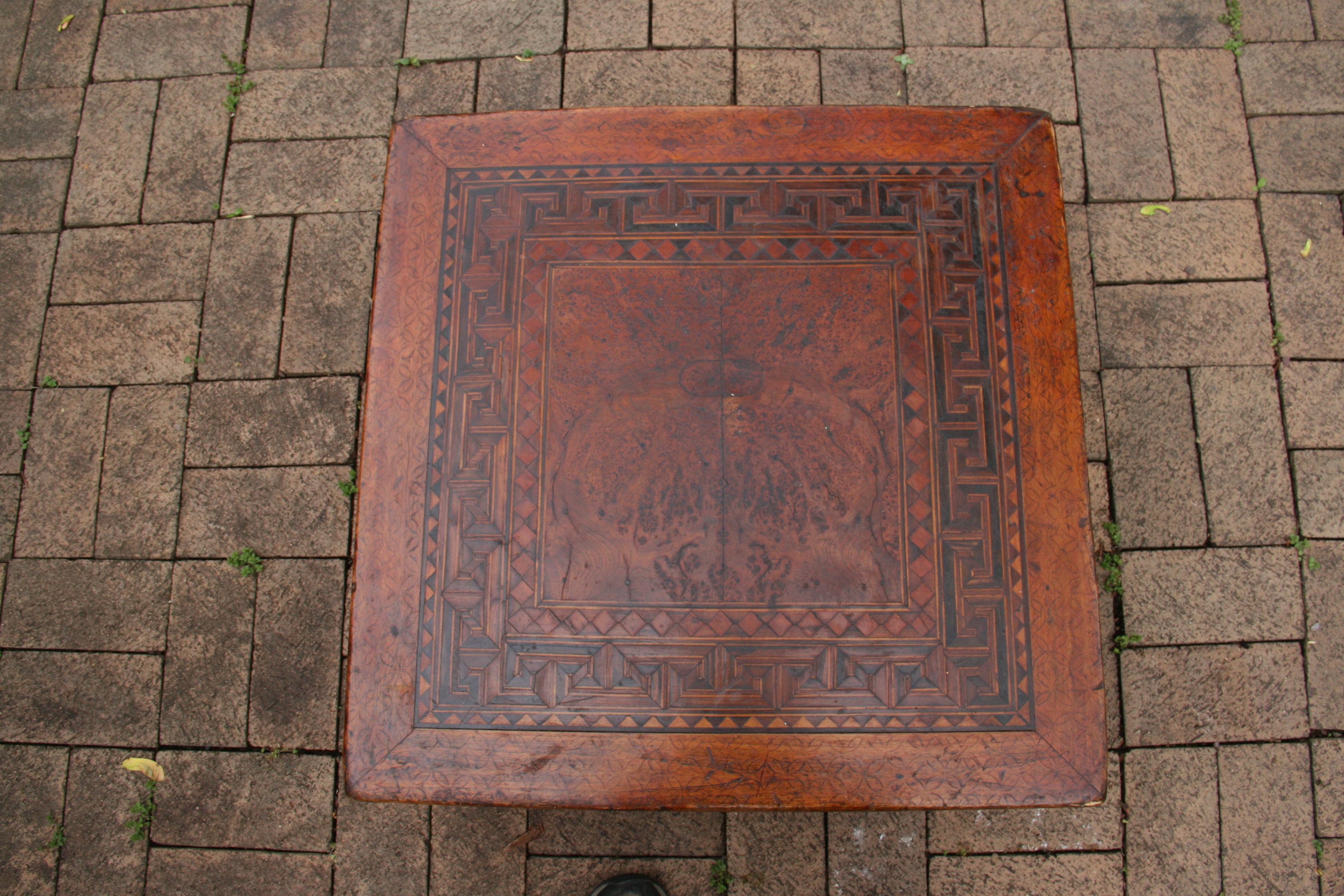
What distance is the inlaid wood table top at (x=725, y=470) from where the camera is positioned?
1301 mm

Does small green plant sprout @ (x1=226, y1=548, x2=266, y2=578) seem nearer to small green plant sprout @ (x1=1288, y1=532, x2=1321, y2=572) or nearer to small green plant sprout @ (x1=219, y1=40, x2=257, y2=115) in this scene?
small green plant sprout @ (x1=219, y1=40, x2=257, y2=115)

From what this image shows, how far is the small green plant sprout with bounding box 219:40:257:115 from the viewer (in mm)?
2342

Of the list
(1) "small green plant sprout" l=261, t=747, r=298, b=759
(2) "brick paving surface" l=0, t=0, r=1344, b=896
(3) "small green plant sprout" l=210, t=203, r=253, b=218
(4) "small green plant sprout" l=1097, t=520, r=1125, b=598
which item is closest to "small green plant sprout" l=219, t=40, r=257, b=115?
(2) "brick paving surface" l=0, t=0, r=1344, b=896

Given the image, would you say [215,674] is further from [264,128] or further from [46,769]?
[264,128]

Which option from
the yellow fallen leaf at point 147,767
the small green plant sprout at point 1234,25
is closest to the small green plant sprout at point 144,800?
the yellow fallen leaf at point 147,767

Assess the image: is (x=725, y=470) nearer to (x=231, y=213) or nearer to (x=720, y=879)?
(x=720, y=879)

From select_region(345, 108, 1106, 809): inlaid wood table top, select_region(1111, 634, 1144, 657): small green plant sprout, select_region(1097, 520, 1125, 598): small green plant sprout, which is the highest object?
select_region(345, 108, 1106, 809): inlaid wood table top

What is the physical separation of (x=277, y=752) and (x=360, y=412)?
925 millimetres

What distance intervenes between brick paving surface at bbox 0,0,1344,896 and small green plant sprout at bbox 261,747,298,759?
1cm

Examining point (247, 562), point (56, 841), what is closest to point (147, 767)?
point (56, 841)

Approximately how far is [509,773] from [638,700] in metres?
0.25

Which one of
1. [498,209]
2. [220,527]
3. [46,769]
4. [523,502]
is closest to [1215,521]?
[523,502]

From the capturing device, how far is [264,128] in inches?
91.4

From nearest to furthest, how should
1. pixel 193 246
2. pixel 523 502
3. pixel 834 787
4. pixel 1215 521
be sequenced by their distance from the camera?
pixel 834 787
pixel 523 502
pixel 1215 521
pixel 193 246
